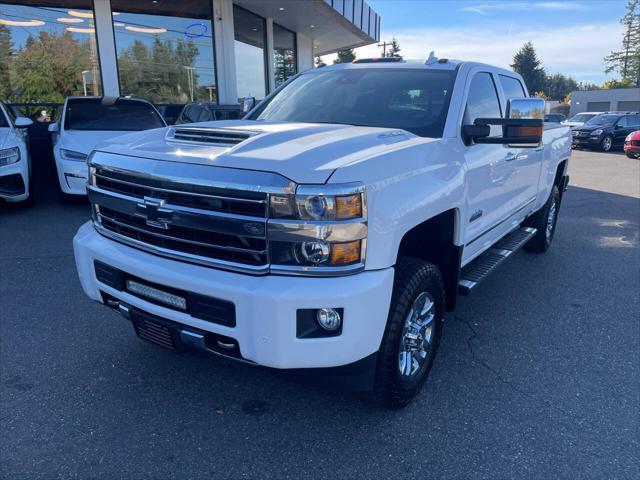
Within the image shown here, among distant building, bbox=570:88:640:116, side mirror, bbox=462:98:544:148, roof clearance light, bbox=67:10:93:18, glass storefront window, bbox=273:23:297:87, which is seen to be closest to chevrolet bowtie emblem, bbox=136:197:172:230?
side mirror, bbox=462:98:544:148

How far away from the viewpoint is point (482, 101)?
392 centimetres

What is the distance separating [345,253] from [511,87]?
3388mm

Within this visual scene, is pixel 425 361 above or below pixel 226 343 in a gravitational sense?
below

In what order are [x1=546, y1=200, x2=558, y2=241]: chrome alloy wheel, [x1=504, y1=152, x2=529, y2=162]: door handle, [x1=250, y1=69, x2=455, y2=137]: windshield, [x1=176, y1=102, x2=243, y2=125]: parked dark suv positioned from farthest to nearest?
1. [x1=176, y1=102, x2=243, y2=125]: parked dark suv
2. [x1=546, y1=200, x2=558, y2=241]: chrome alloy wheel
3. [x1=504, y1=152, x2=529, y2=162]: door handle
4. [x1=250, y1=69, x2=455, y2=137]: windshield

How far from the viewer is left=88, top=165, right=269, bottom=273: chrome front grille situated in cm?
227

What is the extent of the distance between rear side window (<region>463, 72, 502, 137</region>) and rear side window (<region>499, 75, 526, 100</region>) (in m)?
0.33

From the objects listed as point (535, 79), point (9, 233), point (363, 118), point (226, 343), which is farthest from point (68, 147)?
point (535, 79)

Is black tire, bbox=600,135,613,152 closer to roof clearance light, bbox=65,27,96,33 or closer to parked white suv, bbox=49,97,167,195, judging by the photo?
parked white suv, bbox=49,97,167,195

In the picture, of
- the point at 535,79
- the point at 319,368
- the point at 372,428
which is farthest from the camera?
the point at 535,79

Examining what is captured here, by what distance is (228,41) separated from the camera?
579 inches

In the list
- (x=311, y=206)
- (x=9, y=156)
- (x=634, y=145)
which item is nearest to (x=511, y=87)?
(x=311, y=206)

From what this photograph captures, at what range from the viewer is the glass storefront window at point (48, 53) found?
12.4 meters

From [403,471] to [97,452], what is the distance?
1.51m

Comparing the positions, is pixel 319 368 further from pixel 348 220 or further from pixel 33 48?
pixel 33 48
